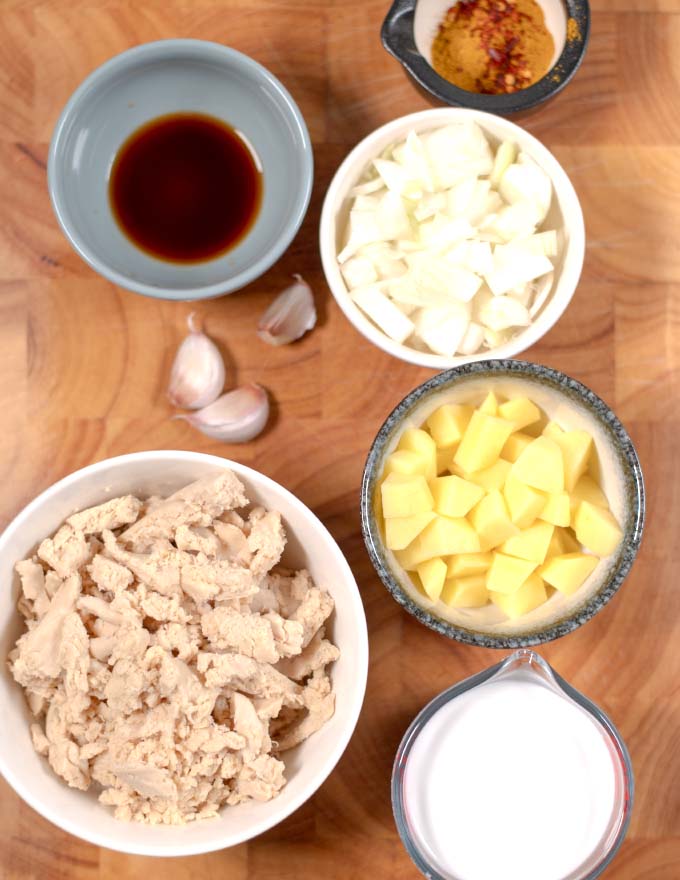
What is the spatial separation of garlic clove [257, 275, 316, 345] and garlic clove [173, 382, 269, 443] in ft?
0.31

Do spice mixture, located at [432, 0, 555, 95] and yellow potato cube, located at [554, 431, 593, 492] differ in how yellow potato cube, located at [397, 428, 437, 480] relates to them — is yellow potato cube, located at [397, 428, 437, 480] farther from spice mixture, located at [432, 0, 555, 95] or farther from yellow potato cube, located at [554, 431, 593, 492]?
spice mixture, located at [432, 0, 555, 95]

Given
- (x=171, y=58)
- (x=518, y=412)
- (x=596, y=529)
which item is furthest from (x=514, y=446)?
(x=171, y=58)

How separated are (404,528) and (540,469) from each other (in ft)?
0.67

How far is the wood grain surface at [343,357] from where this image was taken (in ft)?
5.21

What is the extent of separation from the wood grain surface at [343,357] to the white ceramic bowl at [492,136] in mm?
134

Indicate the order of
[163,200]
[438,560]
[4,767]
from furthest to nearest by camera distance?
[163,200], [438,560], [4,767]

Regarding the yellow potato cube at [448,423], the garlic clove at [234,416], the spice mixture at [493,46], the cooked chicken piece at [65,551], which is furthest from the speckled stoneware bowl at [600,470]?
the spice mixture at [493,46]

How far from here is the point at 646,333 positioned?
1.63 m

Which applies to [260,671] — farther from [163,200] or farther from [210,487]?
[163,200]

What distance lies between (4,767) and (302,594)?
46 cm

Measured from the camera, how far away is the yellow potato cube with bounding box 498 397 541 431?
4.63ft

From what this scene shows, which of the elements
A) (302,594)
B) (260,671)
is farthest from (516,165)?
(260,671)

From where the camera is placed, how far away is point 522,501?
134cm

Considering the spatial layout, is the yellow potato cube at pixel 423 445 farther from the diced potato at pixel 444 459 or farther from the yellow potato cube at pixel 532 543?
the yellow potato cube at pixel 532 543
